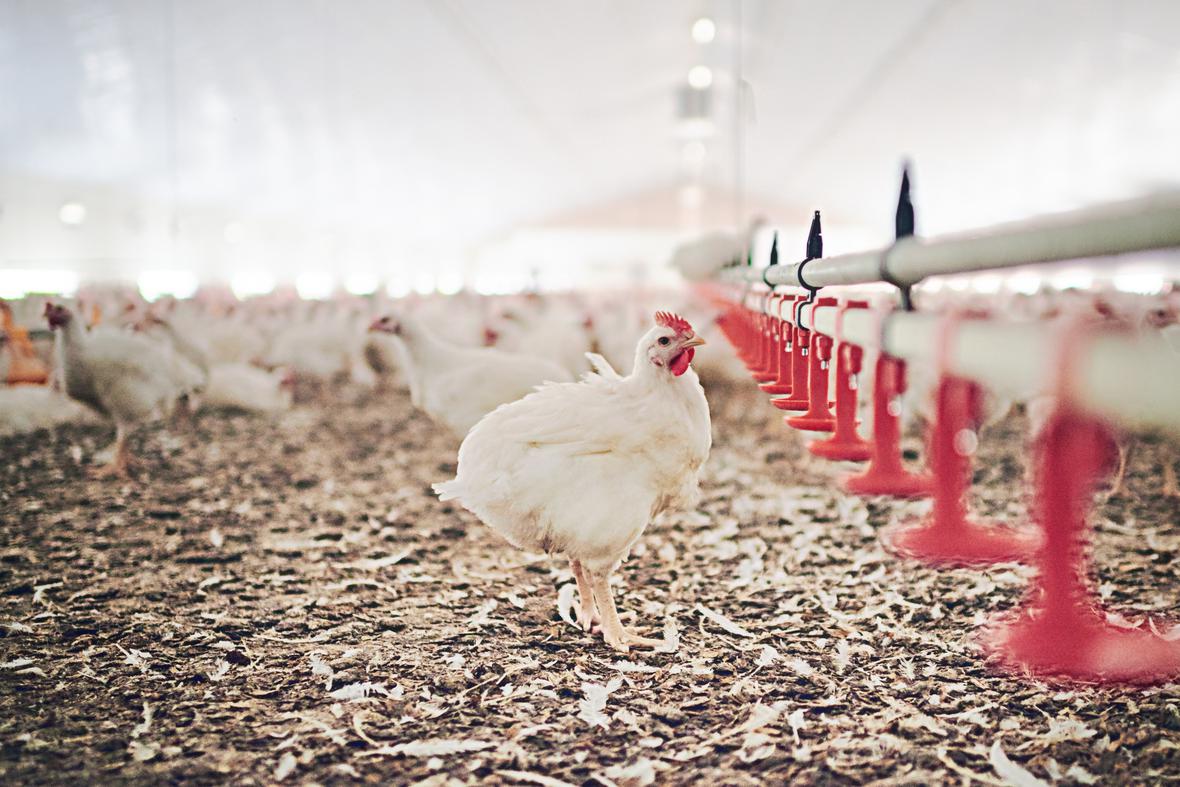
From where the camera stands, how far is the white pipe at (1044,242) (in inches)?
36.2

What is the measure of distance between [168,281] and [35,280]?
3.34 m

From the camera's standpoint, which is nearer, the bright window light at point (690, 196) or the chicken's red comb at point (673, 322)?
the chicken's red comb at point (673, 322)

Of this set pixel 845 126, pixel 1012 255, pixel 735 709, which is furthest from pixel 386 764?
pixel 845 126

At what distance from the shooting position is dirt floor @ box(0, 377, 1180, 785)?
1.99 metres

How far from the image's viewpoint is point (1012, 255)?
1.16 metres

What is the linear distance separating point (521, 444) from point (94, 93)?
8274 millimetres

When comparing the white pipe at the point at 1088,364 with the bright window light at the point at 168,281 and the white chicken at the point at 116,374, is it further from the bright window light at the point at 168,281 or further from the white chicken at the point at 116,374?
the bright window light at the point at 168,281

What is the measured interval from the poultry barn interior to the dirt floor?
0.05 ft

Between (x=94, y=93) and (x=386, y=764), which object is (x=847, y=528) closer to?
(x=386, y=764)

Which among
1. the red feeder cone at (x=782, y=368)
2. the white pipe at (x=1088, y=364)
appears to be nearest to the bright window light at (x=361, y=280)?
the red feeder cone at (x=782, y=368)

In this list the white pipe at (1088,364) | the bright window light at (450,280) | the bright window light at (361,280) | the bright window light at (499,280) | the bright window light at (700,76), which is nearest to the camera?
the white pipe at (1088,364)

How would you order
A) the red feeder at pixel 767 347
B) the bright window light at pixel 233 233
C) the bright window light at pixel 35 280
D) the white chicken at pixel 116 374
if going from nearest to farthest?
the red feeder at pixel 767 347
the white chicken at pixel 116 374
the bright window light at pixel 35 280
the bright window light at pixel 233 233

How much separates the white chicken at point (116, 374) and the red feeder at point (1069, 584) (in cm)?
466

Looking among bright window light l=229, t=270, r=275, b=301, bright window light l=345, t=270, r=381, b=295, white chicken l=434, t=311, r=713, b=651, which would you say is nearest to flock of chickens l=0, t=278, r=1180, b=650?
white chicken l=434, t=311, r=713, b=651
